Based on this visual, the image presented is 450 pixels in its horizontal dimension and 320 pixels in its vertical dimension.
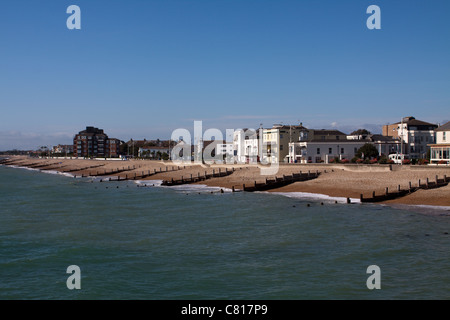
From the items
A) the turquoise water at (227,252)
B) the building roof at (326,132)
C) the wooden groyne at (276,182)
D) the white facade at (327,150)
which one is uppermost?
the building roof at (326,132)

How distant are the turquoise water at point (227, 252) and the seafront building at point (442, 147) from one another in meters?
Result: 28.9

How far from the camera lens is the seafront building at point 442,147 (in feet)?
199

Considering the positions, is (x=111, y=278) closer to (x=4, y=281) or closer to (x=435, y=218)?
(x=4, y=281)

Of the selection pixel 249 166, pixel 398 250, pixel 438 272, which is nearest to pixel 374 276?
pixel 438 272

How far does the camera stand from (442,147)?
201ft

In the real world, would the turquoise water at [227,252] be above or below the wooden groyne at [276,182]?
below

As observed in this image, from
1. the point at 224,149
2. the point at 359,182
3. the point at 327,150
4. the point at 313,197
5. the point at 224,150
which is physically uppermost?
the point at 224,149

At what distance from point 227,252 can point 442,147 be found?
4980 cm

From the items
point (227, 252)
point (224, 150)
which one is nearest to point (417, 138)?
point (224, 150)

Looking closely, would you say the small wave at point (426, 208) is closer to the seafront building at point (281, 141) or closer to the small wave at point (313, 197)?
the small wave at point (313, 197)

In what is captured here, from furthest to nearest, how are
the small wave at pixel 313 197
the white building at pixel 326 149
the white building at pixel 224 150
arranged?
the white building at pixel 224 150 → the white building at pixel 326 149 → the small wave at pixel 313 197

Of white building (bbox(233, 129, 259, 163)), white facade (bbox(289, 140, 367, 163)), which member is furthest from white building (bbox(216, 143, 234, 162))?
white facade (bbox(289, 140, 367, 163))

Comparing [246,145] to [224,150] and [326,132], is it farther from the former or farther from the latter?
[224,150]

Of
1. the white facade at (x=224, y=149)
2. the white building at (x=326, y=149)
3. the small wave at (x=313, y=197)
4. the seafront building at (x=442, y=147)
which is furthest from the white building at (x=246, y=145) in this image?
the small wave at (x=313, y=197)
